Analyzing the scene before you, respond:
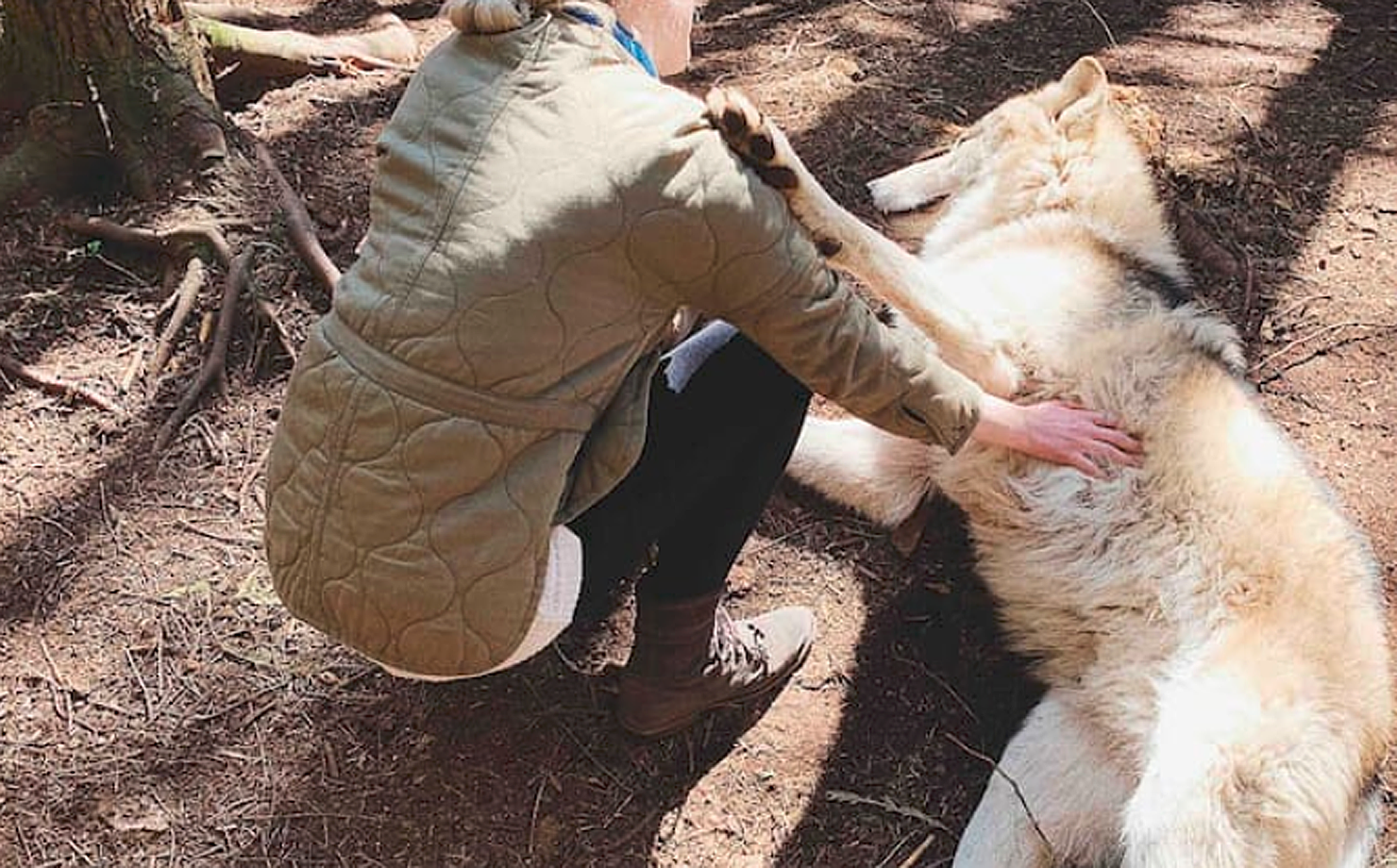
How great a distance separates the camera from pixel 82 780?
2.77m

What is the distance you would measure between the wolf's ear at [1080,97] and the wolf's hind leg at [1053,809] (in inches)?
69.6

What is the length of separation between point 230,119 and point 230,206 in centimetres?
46

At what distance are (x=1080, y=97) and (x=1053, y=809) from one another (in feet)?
6.84

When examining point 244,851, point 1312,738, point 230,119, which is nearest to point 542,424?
point 244,851

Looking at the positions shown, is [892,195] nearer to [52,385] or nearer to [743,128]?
[743,128]

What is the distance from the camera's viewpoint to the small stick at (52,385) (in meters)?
3.47

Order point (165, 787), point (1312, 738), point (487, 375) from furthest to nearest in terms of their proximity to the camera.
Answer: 1. point (165, 787)
2. point (1312, 738)
3. point (487, 375)

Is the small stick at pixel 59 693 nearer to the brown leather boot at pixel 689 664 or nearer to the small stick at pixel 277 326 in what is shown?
the small stick at pixel 277 326

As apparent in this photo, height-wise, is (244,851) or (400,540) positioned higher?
(400,540)

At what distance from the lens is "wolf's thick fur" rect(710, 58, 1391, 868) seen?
2605mm

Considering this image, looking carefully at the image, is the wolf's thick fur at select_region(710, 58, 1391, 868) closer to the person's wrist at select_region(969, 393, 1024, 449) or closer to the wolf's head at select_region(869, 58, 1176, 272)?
the wolf's head at select_region(869, 58, 1176, 272)

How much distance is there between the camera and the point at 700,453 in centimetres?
251

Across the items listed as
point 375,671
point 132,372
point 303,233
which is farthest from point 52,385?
point 375,671

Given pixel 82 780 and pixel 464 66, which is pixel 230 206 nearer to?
pixel 82 780
